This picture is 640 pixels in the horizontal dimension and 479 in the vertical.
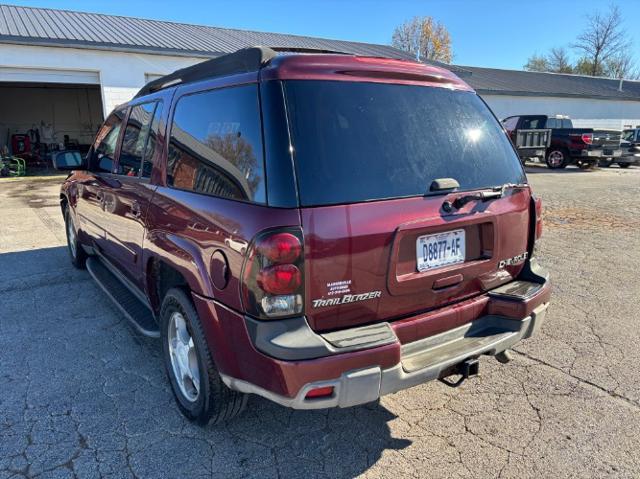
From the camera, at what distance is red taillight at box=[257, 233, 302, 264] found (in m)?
2.00

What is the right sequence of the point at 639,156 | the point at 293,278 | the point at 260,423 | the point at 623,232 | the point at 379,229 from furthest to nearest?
the point at 639,156, the point at 623,232, the point at 260,423, the point at 379,229, the point at 293,278

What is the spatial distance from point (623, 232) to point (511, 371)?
5883 mm

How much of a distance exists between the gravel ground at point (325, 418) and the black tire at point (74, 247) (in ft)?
3.53

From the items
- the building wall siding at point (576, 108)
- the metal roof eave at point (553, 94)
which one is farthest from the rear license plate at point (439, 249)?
the building wall siding at point (576, 108)

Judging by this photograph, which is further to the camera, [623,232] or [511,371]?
[623,232]

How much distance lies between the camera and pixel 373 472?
236cm

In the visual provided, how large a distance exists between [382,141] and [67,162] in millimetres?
3773

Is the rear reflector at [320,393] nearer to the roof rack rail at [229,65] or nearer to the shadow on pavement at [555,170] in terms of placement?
the roof rack rail at [229,65]

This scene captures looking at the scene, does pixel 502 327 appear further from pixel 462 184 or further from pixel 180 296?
pixel 180 296

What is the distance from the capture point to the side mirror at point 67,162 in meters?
4.68

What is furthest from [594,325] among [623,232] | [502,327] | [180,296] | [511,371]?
[623,232]

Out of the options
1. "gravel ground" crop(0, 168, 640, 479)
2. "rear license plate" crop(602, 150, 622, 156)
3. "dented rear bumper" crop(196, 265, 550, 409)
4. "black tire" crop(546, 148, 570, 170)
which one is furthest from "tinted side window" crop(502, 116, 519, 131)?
"dented rear bumper" crop(196, 265, 550, 409)

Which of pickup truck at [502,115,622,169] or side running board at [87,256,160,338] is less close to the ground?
pickup truck at [502,115,622,169]

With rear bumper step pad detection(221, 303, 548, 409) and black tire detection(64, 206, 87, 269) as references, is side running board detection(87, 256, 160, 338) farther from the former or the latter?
rear bumper step pad detection(221, 303, 548, 409)
